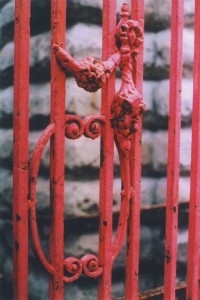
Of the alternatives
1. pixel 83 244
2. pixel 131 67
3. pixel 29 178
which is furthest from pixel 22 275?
pixel 131 67

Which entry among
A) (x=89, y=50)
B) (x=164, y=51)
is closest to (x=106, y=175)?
(x=89, y=50)

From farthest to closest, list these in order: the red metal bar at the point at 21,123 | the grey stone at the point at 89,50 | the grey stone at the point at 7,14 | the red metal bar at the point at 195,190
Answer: the grey stone at the point at 7,14, the grey stone at the point at 89,50, the red metal bar at the point at 195,190, the red metal bar at the point at 21,123

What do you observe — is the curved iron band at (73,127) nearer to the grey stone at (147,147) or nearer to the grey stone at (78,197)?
the grey stone at (78,197)

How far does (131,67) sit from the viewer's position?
1.32 metres

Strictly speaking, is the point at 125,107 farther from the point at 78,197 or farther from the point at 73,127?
the point at 78,197

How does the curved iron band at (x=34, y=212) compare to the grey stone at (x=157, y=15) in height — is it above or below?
below

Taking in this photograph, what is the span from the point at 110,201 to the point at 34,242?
263mm

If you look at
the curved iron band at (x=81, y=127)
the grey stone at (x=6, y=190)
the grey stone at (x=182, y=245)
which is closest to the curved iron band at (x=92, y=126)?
the curved iron band at (x=81, y=127)

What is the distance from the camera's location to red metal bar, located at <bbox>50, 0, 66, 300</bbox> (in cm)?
119

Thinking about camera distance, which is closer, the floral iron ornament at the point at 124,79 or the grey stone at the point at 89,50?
the floral iron ornament at the point at 124,79

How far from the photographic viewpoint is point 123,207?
131 centimetres

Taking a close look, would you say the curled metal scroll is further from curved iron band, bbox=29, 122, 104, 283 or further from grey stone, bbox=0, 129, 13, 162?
grey stone, bbox=0, 129, 13, 162

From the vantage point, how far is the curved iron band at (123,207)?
4.26 ft

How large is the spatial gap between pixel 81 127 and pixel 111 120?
4.7 inches
